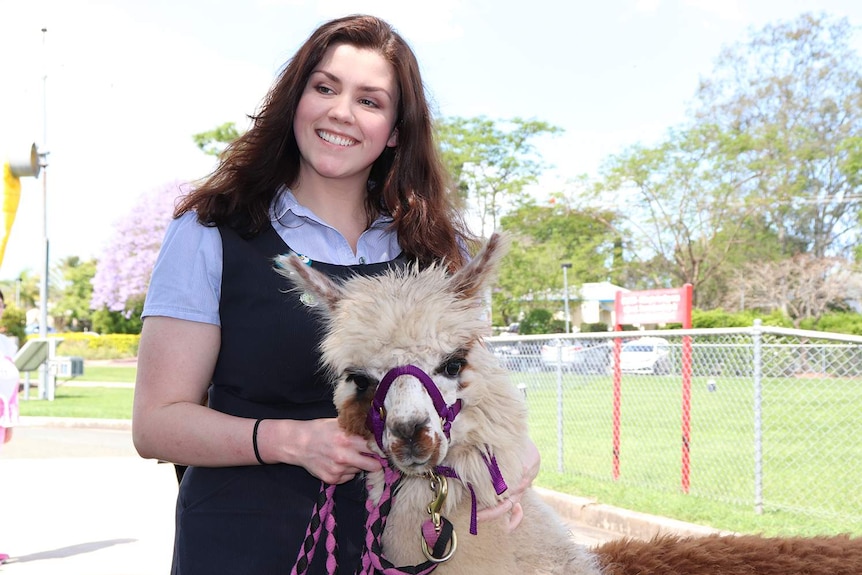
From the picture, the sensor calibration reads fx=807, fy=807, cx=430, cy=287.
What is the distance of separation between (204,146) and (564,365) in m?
25.3

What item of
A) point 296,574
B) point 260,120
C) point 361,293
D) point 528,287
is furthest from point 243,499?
point 528,287

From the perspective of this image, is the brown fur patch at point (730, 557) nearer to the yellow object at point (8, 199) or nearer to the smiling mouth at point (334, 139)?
the smiling mouth at point (334, 139)

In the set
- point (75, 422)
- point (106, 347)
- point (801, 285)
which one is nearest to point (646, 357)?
point (75, 422)

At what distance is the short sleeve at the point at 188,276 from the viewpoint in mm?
1798

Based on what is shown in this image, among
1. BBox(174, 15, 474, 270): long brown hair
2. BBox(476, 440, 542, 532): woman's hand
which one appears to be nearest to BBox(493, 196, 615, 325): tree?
BBox(174, 15, 474, 270): long brown hair

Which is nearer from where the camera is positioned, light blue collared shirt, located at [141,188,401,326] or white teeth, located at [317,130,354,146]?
light blue collared shirt, located at [141,188,401,326]

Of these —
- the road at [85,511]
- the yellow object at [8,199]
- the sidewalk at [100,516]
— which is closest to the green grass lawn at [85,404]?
the road at [85,511]

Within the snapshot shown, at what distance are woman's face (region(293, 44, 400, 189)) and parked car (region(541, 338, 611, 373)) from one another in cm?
679

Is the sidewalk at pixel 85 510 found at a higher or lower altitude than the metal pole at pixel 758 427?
lower

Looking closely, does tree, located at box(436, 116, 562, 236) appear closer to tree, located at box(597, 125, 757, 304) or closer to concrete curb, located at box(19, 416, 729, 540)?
tree, located at box(597, 125, 757, 304)

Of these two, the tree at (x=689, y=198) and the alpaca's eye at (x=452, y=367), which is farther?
the tree at (x=689, y=198)

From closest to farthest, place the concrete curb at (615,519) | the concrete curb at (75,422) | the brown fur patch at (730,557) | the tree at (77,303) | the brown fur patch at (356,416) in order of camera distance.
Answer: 1. the brown fur patch at (356,416)
2. the brown fur patch at (730,557)
3. the concrete curb at (615,519)
4. the concrete curb at (75,422)
5. the tree at (77,303)

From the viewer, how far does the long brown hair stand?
204 cm

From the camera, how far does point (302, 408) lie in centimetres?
196
